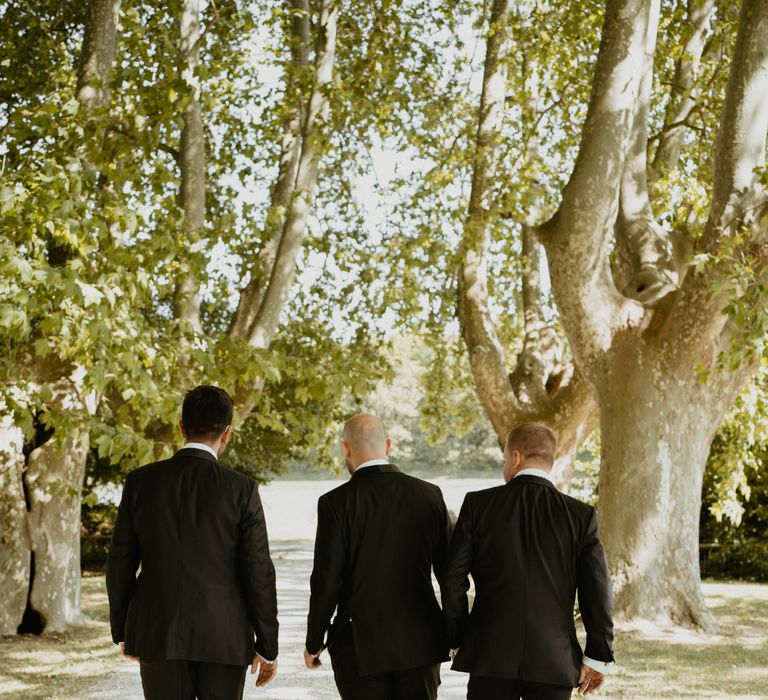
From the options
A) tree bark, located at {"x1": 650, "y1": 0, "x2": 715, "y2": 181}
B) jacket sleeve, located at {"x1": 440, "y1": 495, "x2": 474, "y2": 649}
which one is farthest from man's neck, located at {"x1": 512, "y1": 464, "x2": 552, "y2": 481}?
tree bark, located at {"x1": 650, "y1": 0, "x2": 715, "y2": 181}

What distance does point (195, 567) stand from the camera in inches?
166

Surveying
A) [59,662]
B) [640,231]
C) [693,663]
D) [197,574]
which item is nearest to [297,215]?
[640,231]

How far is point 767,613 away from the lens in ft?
43.6

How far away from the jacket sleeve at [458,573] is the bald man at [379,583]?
0.07 meters

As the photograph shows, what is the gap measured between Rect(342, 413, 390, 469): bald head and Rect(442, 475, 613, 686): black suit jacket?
0.50 m

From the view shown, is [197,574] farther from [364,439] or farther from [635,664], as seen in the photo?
[635,664]

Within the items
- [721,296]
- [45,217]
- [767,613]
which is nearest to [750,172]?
[721,296]

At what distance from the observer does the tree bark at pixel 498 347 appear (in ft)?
46.5

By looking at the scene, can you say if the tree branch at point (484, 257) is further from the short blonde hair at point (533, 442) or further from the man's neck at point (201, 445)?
the man's neck at point (201, 445)

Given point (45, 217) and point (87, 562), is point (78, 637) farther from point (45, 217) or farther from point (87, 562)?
point (87, 562)

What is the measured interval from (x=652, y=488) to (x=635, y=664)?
2526 millimetres

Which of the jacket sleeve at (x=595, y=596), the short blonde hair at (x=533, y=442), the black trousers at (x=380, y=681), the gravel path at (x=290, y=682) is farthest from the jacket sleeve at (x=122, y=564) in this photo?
the gravel path at (x=290, y=682)

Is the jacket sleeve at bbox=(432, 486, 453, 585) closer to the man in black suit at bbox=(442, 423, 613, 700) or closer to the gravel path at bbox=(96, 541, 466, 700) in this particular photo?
the man in black suit at bbox=(442, 423, 613, 700)

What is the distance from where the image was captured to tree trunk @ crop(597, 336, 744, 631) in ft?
36.4
